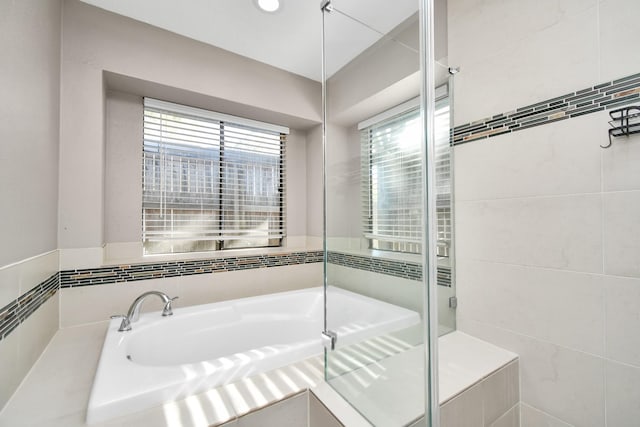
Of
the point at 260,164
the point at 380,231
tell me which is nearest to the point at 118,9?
the point at 260,164

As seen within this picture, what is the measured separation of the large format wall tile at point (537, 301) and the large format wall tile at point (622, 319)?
0.08 feet

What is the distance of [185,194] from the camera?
2229mm

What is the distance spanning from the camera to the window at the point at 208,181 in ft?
6.94

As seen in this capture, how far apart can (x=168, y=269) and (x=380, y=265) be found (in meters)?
1.60

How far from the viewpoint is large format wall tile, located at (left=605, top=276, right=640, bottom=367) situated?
3.17 ft

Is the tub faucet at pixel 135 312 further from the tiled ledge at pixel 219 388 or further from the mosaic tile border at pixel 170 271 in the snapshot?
the mosaic tile border at pixel 170 271

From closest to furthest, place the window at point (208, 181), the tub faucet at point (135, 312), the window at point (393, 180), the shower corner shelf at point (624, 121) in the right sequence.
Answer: the window at point (393, 180), the shower corner shelf at point (624, 121), the tub faucet at point (135, 312), the window at point (208, 181)

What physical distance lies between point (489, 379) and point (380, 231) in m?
0.86

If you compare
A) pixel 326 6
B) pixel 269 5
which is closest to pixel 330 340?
pixel 326 6

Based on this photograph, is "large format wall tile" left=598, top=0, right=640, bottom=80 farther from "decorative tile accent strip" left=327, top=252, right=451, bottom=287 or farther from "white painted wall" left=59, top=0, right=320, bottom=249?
"white painted wall" left=59, top=0, right=320, bottom=249

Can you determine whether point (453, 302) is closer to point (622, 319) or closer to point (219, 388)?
point (622, 319)

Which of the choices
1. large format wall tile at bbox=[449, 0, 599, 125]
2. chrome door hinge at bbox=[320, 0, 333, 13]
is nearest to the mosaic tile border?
large format wall tile at bbox=[449, 0, 599, 125]

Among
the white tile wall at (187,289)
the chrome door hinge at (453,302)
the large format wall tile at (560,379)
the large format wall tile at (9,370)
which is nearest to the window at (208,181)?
the white tile wall at (187,289)

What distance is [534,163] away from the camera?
1.24 meters
